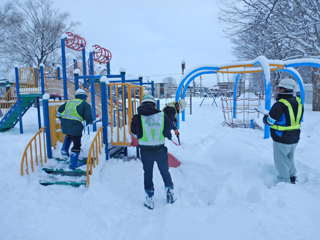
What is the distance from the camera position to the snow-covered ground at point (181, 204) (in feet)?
7.70

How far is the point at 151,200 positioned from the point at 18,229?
1.72 m

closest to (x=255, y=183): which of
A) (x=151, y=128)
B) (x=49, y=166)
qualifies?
(x=151, y=128)

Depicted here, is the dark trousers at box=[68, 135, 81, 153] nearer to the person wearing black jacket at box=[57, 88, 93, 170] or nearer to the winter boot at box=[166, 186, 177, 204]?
the person wearing black jacket at box=[57, 88, 93, 170]

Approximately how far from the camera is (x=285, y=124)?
312 centimetres

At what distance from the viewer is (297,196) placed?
8.74ft

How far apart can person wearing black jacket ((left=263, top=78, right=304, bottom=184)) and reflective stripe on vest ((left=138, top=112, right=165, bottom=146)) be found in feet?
5.51

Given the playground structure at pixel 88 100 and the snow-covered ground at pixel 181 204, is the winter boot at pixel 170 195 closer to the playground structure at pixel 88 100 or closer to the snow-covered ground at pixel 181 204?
the snow-covered ground at pixel 181 204

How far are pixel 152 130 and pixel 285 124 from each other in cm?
200

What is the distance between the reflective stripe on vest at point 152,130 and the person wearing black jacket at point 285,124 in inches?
66.1

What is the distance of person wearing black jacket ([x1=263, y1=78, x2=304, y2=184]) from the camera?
3098mm

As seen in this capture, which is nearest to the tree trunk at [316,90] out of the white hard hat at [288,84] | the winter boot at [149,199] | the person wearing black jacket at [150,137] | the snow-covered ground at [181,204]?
the snow-covered ground at [181,204]

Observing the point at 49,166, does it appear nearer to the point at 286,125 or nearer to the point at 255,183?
the point at 255,183

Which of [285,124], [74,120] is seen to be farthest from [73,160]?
[285,124]

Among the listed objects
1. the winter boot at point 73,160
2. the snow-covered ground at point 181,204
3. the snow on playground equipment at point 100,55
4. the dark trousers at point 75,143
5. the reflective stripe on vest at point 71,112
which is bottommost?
the snow-covered ground at point 181,204
